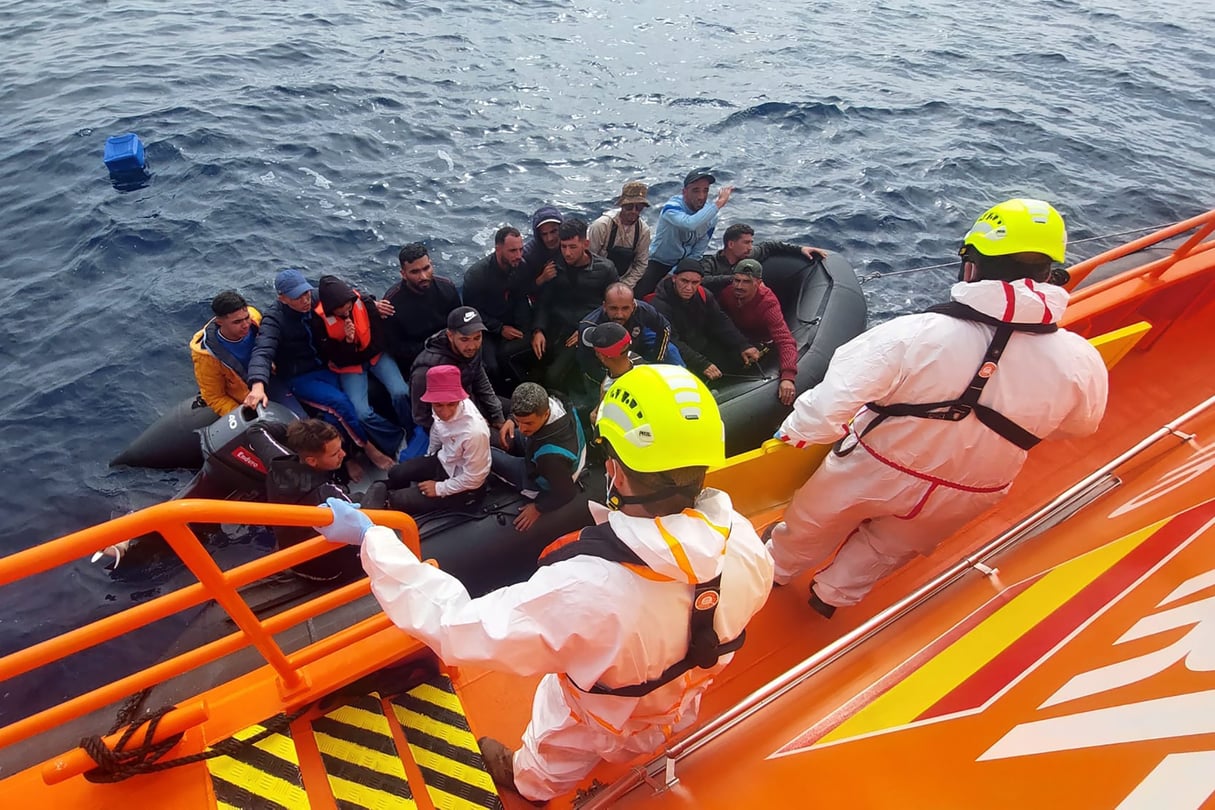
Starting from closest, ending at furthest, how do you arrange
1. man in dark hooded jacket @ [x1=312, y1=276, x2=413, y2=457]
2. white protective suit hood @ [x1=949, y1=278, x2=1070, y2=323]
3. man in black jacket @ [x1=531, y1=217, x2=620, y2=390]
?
1. white protective suit hood @ [x1=949, y1=278, x2=1070, y2=323]
2. man in dark hooded jacket @ [x1=312, y1=276, x2=413, y2=457]
3. man in black jacket @ [x1=531, y1=217, x2=620, y2=390]

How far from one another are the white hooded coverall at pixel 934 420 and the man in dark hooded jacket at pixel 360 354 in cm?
315

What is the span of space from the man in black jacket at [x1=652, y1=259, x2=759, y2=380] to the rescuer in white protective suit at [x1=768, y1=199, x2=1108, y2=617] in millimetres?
2489

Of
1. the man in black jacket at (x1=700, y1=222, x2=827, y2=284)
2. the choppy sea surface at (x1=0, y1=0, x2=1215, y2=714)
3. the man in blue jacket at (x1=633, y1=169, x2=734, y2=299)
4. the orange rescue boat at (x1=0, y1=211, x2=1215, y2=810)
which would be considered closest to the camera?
the orange rescue boat at (x1=0, y1=211, x2=1215, y2=810)

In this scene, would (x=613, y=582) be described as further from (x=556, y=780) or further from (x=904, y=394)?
(x=904, y=394)

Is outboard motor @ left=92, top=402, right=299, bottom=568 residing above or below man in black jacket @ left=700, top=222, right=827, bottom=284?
below

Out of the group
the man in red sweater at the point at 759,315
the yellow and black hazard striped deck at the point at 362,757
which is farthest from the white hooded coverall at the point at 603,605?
the man in red sweater at the point at 759,315

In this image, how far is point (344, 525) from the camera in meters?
2.00

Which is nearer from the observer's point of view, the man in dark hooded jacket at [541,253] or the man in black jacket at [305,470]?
the man in black jacket at [305,470]

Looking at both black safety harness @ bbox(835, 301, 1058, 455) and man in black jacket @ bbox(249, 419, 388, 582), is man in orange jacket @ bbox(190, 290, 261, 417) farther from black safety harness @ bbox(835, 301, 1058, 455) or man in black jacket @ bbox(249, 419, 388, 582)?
black safety harness @ bbox(835, 301, 1058, 455)

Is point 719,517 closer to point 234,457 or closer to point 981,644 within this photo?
point 981,644

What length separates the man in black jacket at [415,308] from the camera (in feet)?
15.9

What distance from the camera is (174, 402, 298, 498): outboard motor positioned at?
3.83 meters

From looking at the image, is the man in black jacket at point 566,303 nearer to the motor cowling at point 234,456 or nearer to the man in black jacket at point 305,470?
the motor cowling at point 234,456

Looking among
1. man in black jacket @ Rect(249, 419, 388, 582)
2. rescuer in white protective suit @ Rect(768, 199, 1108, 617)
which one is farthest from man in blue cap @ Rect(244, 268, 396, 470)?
rescuer in white protective suit @ Rect(768, 199, 1108, 617)
